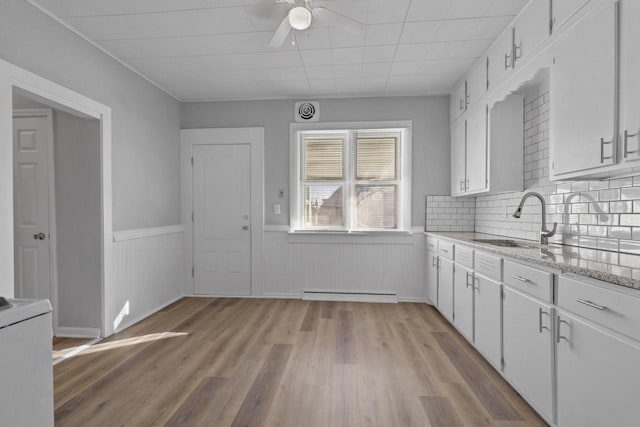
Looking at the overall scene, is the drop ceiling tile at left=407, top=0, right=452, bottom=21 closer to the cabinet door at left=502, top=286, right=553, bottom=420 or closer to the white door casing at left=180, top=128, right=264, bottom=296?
the cabinet door at left=502, top=286, right=553, bottom=420

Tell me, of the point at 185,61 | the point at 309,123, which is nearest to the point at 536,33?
the point at 309,123

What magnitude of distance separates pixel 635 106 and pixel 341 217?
3.24 meters

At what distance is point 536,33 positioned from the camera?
2324mm

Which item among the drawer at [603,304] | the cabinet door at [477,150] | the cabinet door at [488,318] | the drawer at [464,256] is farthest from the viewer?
the cabinet door at [477,150]

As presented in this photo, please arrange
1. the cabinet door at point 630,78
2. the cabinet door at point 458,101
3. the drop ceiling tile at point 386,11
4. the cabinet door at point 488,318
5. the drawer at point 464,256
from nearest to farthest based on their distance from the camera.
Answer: the cabinet door at point 630,78
the cabinet door at point 488,318
the drop ceiling tile at point 386,11
the drawer at point 464,256
the cabinet door at point 458,101

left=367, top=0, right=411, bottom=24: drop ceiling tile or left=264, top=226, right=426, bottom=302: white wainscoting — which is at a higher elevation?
left=367, top=0, right=411, bottom=24: drop ceiling tile

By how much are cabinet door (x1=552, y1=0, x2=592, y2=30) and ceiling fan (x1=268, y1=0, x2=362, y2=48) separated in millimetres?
1209

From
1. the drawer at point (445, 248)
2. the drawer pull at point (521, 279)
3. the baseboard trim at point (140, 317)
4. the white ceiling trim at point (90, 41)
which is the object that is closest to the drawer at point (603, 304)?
the drawer pull at point (521, 279)

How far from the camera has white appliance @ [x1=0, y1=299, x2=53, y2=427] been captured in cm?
128

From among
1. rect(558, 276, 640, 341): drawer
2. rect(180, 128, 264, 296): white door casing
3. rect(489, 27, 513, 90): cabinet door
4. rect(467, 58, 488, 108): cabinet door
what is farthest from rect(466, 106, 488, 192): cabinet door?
rect(180, 128, 264, 296): white door casing

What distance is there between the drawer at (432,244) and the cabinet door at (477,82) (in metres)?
1.51

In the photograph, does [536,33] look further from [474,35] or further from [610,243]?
[610,243]

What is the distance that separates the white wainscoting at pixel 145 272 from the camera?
3309mm

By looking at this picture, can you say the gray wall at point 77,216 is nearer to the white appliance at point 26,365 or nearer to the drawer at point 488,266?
the white appliance at point 26,365
